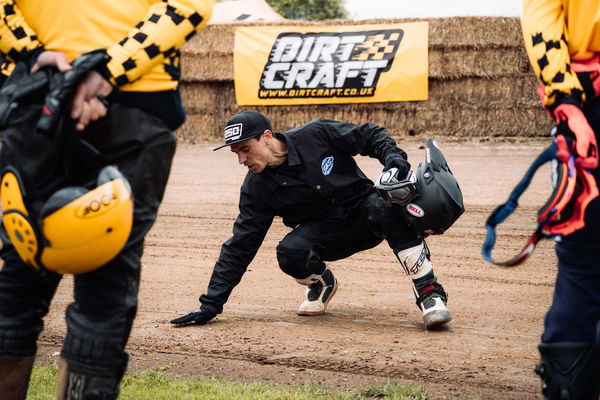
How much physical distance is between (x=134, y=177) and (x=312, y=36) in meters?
15.1

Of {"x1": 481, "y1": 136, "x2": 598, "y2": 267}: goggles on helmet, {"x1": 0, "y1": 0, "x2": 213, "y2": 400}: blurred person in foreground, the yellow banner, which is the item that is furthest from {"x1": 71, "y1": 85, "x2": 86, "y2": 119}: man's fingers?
the yellow banner

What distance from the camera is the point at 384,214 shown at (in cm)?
555

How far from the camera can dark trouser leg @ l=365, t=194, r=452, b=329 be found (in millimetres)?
5406

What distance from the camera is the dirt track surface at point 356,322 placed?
461 centimetres

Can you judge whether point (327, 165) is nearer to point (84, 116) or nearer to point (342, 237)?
point (342, 237)

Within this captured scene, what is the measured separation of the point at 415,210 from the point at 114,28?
114 inches

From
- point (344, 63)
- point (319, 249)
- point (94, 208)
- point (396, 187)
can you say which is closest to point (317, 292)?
point (319, 249)

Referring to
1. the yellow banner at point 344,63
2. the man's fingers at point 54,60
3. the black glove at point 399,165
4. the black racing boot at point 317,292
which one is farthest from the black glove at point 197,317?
the yellow banner at point 344,63

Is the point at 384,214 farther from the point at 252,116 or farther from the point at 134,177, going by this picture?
the point at 134,177

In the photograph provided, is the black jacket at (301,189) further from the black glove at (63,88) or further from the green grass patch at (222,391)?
the black glove at (63,88)

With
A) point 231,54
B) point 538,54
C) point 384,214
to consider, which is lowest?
point 231,54

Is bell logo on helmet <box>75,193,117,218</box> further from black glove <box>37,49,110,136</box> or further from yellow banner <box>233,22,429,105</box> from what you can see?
yellow banner <box>233,22,429,105</box>

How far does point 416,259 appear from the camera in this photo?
5449 mm

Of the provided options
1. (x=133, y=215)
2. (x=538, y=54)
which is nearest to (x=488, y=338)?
(x=538, y=54)
